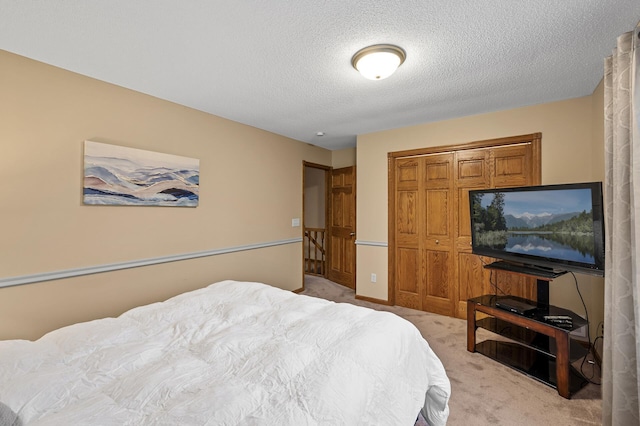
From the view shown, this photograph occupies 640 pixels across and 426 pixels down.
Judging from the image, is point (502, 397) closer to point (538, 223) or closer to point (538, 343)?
point (538, 343)

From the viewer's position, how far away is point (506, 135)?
312cm

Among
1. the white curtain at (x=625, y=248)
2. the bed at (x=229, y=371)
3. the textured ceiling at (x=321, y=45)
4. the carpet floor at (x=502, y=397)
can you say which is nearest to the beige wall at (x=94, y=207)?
the textured ceiling at (x=321, y=45)

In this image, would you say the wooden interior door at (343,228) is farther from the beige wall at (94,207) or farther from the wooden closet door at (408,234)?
the beige wall at (94,207)

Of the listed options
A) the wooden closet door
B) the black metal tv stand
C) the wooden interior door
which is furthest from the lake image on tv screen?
the wooden interior door

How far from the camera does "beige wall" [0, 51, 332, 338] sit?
6.43 ft

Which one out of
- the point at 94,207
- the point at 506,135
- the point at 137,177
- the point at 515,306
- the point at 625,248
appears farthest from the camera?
the point at 506,135

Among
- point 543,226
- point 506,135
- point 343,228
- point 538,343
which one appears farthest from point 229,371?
point 343,228

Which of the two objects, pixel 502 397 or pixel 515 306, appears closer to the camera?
pixel 502 397

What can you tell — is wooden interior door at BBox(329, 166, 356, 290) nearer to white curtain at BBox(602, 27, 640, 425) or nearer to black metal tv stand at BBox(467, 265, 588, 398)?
black metal tv stand at BBox(467, 265, 588, 398)

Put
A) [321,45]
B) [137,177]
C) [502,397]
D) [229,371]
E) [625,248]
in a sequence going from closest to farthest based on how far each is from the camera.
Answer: [229,371], [625,248], [321,45], [502,397], [137,177]

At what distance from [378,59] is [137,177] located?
7.60 ft

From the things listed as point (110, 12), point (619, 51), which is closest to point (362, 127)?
point (619, 51)

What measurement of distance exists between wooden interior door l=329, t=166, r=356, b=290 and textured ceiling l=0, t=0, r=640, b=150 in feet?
6.76

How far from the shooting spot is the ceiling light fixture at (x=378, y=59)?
6.20 ft
